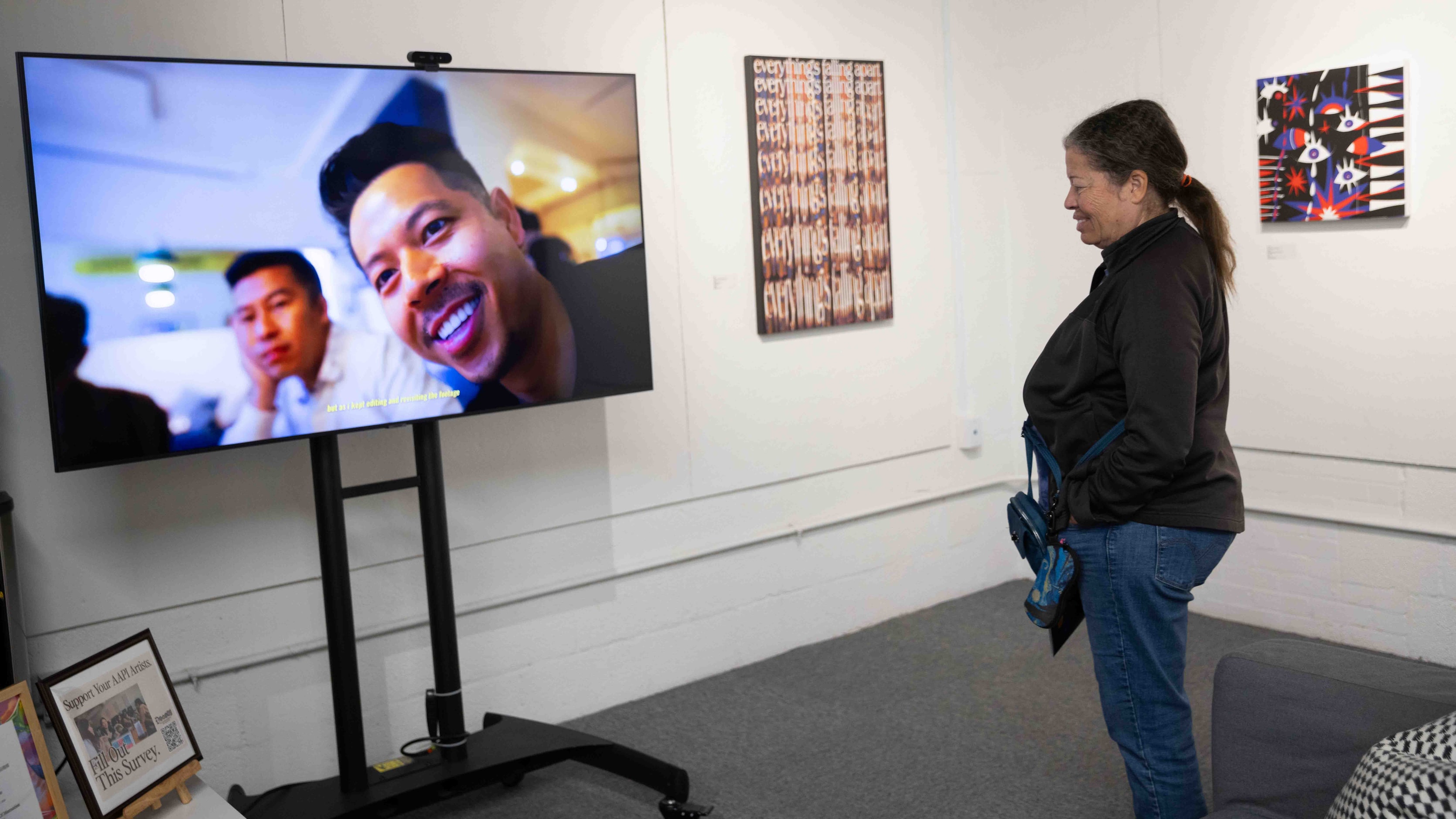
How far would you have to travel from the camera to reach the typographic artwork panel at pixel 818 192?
367 cm

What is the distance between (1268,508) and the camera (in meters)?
3.74

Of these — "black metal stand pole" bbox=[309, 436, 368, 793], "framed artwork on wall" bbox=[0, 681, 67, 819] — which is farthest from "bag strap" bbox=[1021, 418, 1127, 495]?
"framed artwork on wall" bbox=[0, 681, 67, 819]

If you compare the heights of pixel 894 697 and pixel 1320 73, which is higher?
pixel 1320 73

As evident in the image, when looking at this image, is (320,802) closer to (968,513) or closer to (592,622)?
(592,622)

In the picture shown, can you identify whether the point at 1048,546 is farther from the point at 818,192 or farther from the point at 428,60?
the point at 818,192

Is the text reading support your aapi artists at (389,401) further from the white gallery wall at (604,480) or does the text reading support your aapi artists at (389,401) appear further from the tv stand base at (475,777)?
the tv stand base at (475,777)

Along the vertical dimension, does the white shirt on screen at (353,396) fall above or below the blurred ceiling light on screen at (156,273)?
below

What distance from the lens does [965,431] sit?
14.1ft

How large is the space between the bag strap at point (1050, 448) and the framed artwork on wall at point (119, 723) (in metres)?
1.68

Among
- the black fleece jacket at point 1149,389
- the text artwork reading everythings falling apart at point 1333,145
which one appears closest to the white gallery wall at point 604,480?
the text artwork reading everythings falling apart at point 1333,145

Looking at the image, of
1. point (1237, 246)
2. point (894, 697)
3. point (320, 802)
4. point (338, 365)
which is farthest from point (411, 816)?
point (1237, 246)

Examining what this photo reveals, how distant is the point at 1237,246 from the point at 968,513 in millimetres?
1359

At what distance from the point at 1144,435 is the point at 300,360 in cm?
170

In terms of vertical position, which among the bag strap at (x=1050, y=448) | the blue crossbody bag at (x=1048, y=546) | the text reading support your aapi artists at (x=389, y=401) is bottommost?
the blue crossbody bag at (x=1048, y=546)
